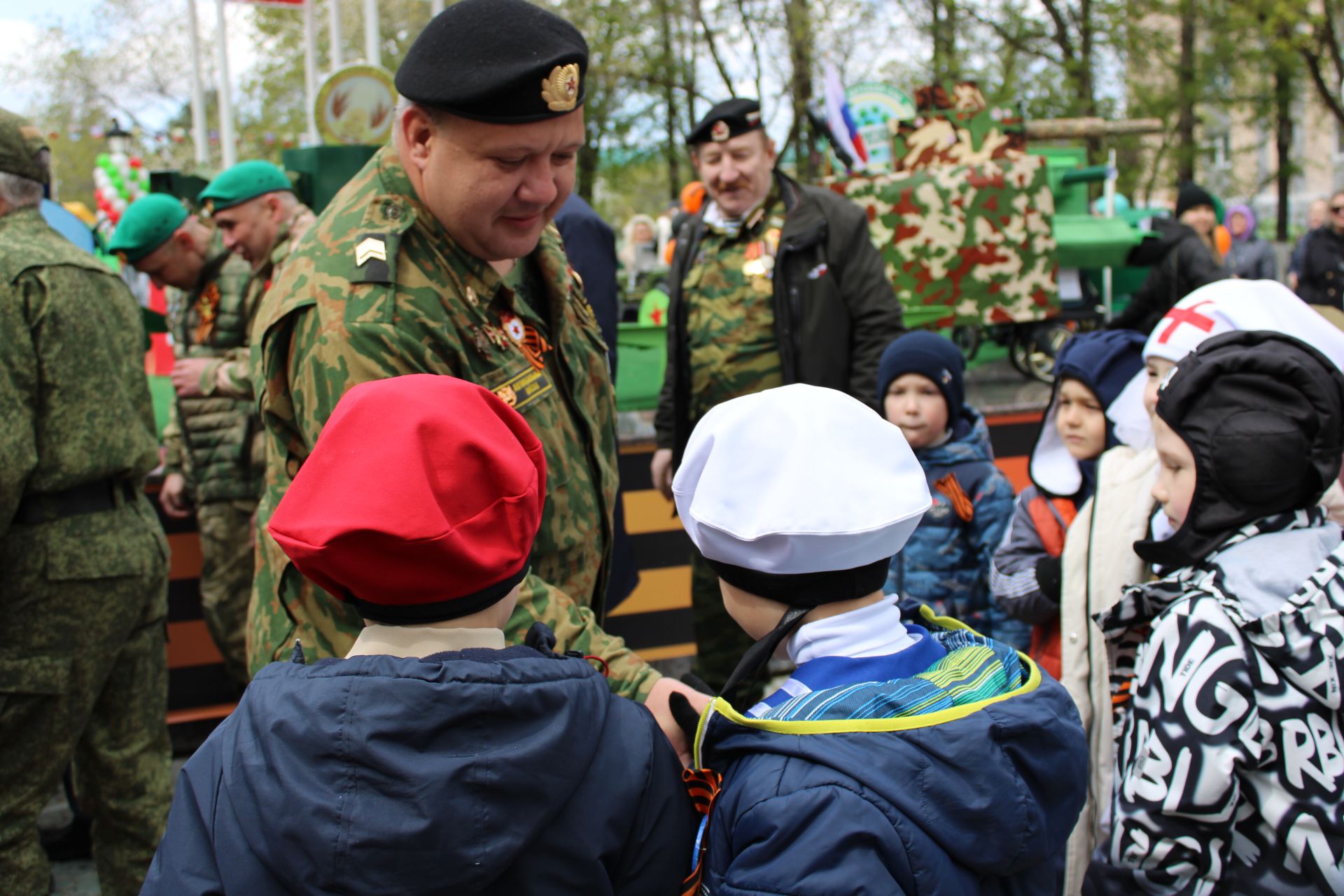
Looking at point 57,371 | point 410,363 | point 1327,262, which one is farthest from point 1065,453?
point 1327,262

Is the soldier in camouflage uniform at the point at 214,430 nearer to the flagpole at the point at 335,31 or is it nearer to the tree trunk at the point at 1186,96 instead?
the flagpole at the point at 335,31

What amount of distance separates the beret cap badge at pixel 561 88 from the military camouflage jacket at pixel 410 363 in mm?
331

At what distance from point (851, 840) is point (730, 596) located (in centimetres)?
37

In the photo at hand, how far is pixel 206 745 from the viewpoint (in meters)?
1.35

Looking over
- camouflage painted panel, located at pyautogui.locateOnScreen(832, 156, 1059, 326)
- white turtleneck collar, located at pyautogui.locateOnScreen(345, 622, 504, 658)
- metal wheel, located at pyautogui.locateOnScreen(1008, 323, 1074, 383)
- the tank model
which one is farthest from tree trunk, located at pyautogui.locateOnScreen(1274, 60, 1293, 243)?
white turtleneck collar, located at pyautogui.locateOnScreen(345, 622, 504, 658)

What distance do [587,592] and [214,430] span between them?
2586mm

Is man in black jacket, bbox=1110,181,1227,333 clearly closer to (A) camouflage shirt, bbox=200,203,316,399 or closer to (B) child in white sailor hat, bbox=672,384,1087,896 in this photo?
(A) camouflage shirt, bbox=200,203,316,399

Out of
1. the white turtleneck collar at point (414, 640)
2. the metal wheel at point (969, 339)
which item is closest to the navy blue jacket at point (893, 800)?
the white turtleneck collar at point (414, 640)

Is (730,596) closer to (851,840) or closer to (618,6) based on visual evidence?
(851,840)

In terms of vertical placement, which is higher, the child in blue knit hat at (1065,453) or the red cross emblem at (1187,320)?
the red cross emblem at (1187,320)

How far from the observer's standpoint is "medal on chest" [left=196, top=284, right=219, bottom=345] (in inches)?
176

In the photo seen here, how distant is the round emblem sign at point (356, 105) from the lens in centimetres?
613

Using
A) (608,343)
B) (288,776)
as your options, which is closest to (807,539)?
(288,776)

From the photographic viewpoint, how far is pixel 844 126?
8.88 m
